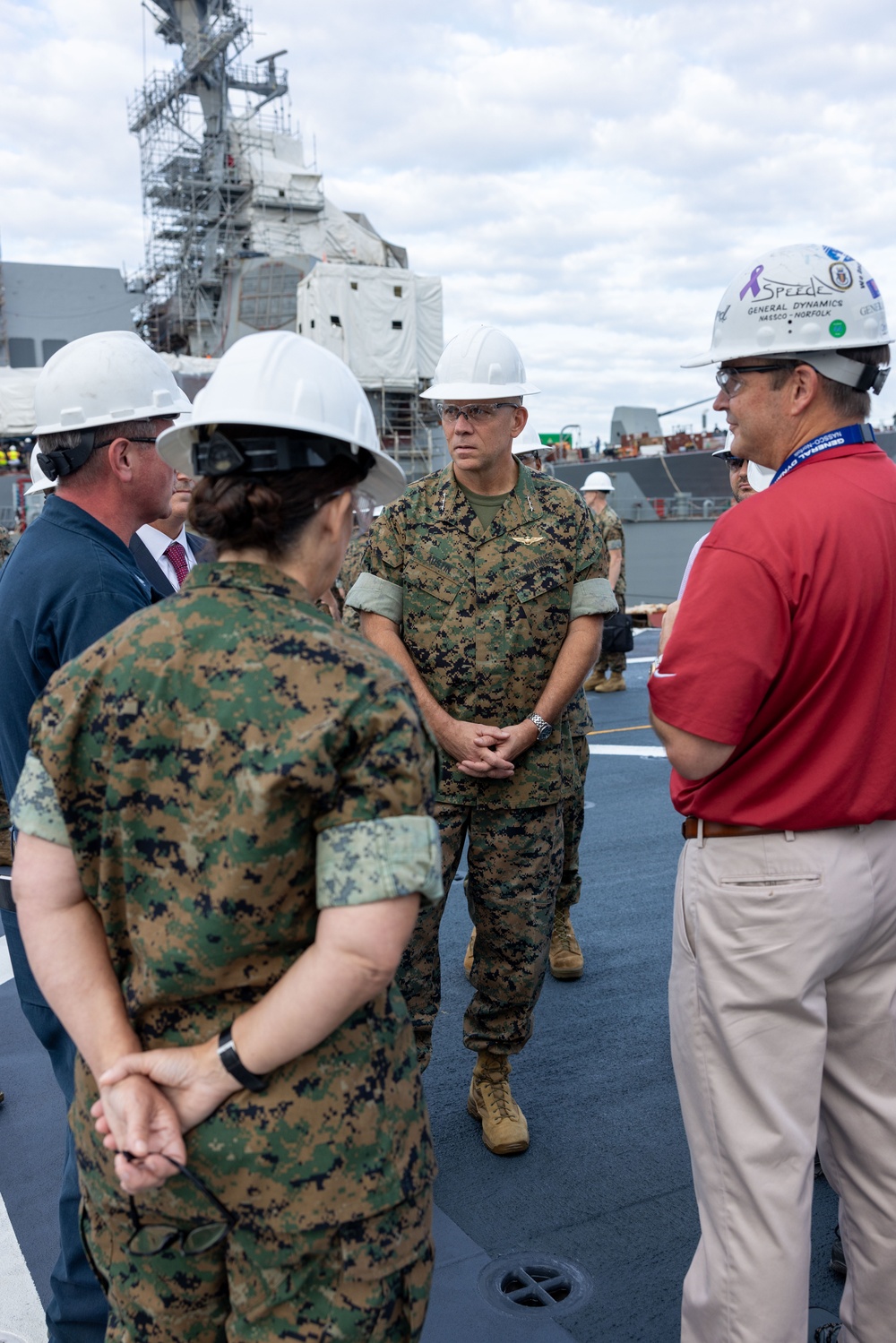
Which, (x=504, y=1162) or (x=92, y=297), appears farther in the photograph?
(x=92, y=297)

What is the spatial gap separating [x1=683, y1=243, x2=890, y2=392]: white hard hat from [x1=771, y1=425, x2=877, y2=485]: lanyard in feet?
0.29

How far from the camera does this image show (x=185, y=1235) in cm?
138

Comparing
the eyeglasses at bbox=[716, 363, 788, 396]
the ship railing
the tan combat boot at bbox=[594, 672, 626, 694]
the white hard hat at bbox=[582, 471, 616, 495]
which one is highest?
the eyeglasses at bbox=[716, 363, 788, 396]

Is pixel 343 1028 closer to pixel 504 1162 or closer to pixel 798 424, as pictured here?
pixel 798 424

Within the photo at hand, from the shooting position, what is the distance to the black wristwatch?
131 centimetres

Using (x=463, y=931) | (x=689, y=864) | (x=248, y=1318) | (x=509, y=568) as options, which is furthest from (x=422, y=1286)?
(x=463, y=931)

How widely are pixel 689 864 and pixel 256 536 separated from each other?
1.12m

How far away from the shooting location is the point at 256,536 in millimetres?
1380

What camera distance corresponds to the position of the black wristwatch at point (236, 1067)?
4.30 feet

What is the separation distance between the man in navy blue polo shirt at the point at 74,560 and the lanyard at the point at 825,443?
1.35 meters

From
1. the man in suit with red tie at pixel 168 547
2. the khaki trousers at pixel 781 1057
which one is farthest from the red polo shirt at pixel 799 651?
the man in suit with red tie at pixel 168 547

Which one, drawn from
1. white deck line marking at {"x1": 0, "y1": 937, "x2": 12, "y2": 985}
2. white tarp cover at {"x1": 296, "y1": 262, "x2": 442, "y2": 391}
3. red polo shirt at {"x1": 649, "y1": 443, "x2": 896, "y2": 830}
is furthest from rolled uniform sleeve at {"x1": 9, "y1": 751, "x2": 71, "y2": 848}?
white tarp cover at {"x1": 296, "y1": 262, "x2": 442, "y2": 391}

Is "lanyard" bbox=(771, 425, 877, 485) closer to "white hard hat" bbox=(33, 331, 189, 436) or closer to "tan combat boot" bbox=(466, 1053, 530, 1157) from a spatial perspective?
"white hard hat" bbox=(33, 331, 189, 436)

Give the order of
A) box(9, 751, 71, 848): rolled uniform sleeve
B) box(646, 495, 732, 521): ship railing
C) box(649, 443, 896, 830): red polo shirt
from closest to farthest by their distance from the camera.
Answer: box(9, 751, 71, 848): rolled uniform sleeve, box(649, 443, 896, 830): red polo shirt, box(646, 495, 732, 521): ship railing
